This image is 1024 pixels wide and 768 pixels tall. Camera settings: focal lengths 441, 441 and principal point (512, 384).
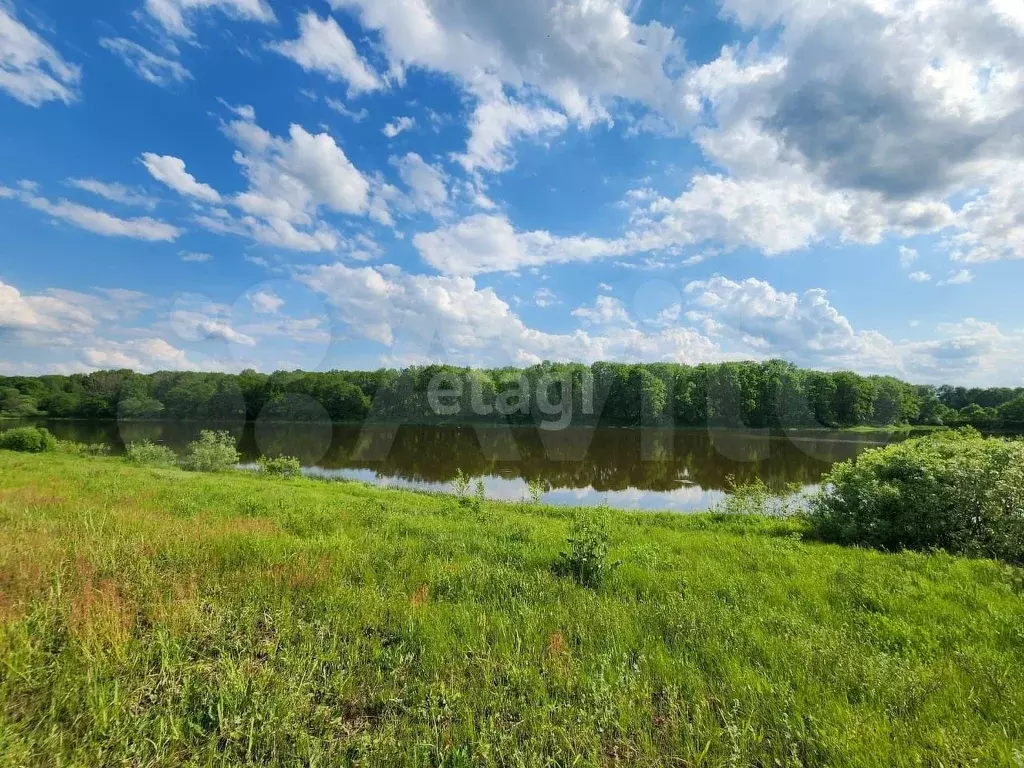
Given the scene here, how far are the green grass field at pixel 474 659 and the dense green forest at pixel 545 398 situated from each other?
75.2 meters

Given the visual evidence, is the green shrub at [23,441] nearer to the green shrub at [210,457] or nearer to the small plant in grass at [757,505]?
the green shrub at [210,457]

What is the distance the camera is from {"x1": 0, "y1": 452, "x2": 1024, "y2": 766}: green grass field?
3.55 meters

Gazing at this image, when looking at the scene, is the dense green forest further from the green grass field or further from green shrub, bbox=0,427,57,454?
the green grass field

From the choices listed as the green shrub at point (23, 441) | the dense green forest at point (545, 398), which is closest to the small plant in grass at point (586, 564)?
the green shrub at point (23, 441)

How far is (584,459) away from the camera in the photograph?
41.9 m

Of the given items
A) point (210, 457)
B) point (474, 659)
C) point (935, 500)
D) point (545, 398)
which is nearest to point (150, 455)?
point (210, 457)

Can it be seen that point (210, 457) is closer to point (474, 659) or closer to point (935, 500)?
point (474, 659)

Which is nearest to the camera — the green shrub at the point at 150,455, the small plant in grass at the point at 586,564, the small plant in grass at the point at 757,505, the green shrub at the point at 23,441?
the small plant in grass at the point at 586,564

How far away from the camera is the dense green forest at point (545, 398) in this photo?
8112 centimetres

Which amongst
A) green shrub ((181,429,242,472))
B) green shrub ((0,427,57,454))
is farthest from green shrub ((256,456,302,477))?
green shrub ((0,427,57,454))

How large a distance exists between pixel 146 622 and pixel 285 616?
5.00 ft

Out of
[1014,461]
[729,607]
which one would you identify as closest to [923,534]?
[1014,461]

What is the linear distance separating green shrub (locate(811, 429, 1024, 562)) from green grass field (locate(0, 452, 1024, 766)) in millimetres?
2150

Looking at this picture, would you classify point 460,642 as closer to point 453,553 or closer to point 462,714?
point 462,714
